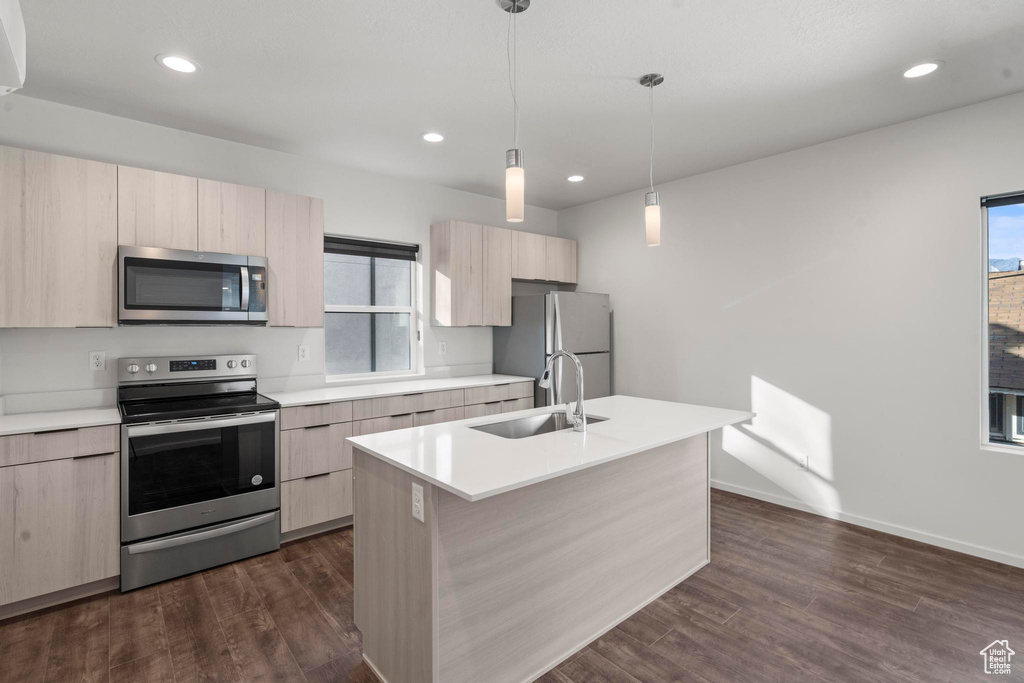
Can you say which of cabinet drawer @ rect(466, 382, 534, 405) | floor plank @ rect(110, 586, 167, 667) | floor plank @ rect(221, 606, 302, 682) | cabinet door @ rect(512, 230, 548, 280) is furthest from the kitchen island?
cabinet door @ rect(512, 230, 548, 280)

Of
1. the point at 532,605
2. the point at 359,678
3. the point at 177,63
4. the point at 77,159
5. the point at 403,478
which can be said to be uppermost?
the point at 177,63

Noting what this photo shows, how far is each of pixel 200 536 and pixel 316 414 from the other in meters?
0.88

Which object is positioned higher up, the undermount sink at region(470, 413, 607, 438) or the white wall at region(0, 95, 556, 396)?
the white wall at region(0, 95, 556, 396)

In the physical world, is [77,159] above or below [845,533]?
above

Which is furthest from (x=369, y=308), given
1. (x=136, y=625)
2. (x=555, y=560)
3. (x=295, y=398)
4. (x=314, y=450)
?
(x=555, y=560)

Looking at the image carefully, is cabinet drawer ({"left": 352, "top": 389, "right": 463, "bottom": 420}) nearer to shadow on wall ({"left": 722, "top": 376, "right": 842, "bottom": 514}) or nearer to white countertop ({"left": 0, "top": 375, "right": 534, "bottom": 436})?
white countertop ({"left": 0, "top": 375, "right": 534, "bottom": 436})

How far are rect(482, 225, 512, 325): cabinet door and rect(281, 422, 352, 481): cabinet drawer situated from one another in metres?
1.67

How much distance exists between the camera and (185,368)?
10.2 feet

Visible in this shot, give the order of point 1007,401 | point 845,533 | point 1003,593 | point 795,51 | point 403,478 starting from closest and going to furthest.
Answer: point 403,478 → point 795,51 → point 1003,593 → point 1007,401 → point 845,533

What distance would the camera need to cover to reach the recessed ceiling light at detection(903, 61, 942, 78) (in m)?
2.44

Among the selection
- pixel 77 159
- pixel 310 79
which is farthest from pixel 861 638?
pixel 77 159

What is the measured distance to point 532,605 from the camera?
1952mm

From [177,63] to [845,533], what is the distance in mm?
4649

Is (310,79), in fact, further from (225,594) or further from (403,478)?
(225,594)
